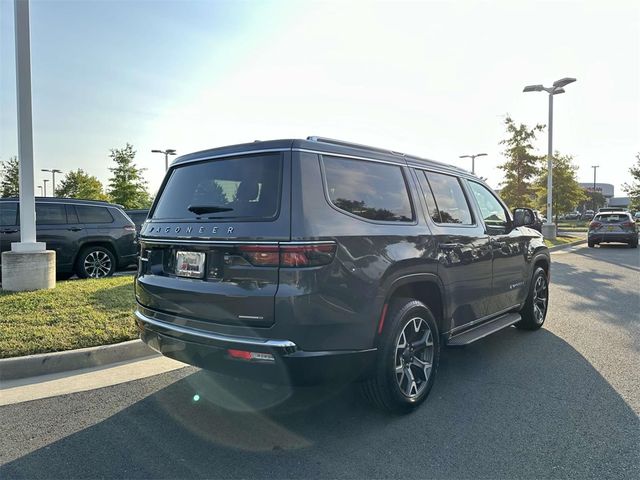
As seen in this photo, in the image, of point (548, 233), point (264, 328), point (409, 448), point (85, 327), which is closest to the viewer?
point (264, 328)

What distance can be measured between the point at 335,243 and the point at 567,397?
2491 mm

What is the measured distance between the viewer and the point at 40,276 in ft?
22.7

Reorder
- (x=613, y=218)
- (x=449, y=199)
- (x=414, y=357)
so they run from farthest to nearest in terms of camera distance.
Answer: (x=613, y=218) → (x=449, y=199) → (x=414, y=357)

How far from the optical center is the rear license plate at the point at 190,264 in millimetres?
3121

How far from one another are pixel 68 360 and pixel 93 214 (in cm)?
541

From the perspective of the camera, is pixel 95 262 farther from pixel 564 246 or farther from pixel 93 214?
pixel 564 246

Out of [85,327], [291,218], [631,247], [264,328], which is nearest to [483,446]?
[264,328]

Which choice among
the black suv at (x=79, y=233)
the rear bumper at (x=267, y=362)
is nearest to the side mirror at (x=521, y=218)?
the rear bumper at (x=267, y=362)

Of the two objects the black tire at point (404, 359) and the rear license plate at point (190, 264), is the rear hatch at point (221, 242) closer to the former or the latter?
the rear license plate at point (190, 264)

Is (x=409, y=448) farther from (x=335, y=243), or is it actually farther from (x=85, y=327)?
→ (x=85, y=327)

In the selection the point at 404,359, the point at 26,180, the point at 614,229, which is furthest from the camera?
the point at 614,229

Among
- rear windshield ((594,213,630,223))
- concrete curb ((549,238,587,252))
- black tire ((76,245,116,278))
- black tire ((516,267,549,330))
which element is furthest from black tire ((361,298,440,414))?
rear windshield ((594,213,630,223))

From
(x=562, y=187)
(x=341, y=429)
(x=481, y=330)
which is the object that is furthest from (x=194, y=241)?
(x=562, y=187)

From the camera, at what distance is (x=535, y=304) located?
19.3ft
